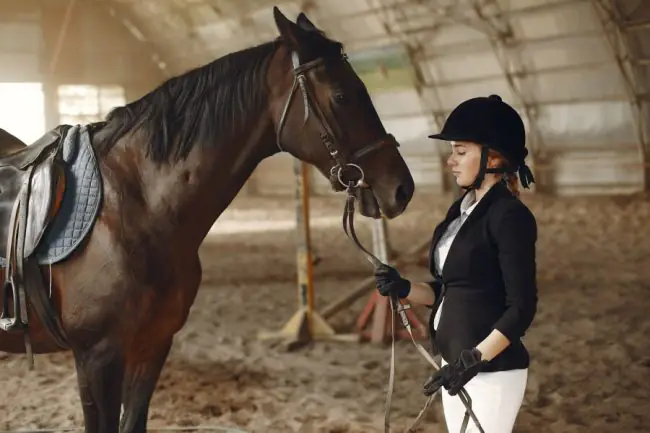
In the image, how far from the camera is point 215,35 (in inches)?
451

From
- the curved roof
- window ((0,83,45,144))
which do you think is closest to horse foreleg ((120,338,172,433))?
window ((0,83,45,144))

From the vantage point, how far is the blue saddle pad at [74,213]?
1622 millimetres

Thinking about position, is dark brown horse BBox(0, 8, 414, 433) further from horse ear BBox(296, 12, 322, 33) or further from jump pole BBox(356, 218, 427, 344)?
jump pole BBox(356, 218, 427, 344)

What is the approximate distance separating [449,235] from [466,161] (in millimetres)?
196

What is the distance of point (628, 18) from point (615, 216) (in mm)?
2567

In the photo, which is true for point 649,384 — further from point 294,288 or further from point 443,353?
point 294,288

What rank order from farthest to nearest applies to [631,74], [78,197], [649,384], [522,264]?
[631,74]
[649,384]
[78,197]
[522,264]

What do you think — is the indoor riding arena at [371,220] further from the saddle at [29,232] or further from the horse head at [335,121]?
the horse head at [335,121]

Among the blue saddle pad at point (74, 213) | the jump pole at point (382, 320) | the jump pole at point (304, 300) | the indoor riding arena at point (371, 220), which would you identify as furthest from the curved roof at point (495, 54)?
the blue saddle pad at point (74, 213)

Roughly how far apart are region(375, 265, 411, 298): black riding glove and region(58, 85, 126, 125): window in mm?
5007

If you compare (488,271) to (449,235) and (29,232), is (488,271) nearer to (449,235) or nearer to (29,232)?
(449,235)

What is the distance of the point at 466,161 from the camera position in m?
1.44

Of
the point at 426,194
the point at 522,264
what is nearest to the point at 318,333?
the point at 522,264

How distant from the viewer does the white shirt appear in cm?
151
